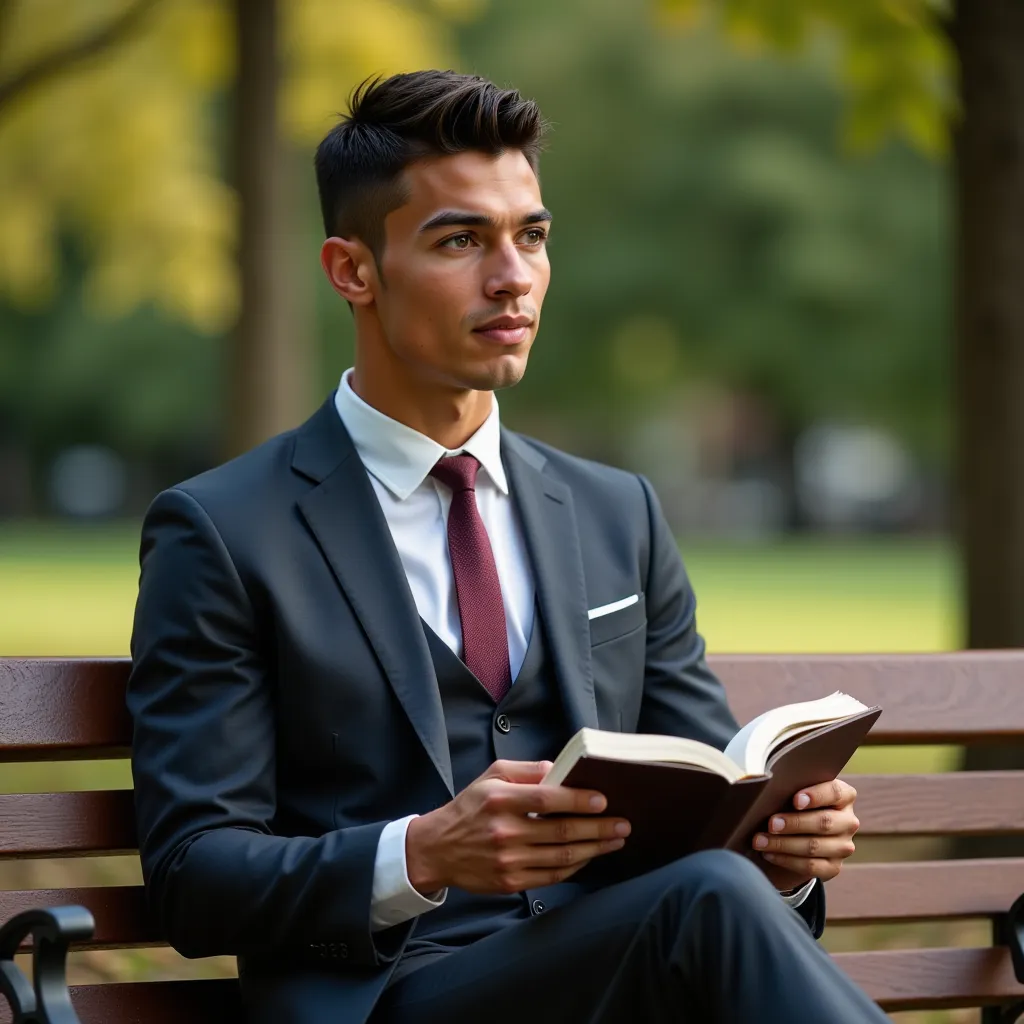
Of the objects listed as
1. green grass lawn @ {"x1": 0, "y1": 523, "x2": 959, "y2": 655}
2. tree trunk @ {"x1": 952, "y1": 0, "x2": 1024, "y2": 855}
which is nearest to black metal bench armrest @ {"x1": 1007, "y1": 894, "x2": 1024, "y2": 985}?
tree trunk @ {"x1": 952, "y1": 0, "x2": 1024, "y2": 855}

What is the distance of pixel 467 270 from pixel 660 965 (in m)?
1.36

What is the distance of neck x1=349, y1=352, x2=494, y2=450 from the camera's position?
366 cm

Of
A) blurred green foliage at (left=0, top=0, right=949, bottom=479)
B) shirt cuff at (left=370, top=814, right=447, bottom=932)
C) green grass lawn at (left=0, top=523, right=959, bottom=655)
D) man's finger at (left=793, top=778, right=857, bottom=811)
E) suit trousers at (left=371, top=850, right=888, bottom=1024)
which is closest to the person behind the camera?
suit trousers at (left=371, top=850, right=888, bottom=1024)

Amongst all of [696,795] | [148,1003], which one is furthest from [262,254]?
[696,795]

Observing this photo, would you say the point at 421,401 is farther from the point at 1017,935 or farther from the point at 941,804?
the point at 1017,935

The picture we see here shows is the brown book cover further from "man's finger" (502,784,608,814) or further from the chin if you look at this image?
the chin

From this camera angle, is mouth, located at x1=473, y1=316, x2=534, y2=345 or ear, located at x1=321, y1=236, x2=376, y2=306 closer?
mouth, located at x1=473, y1=316, x2=534, y2=345

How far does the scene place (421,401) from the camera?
3660mm

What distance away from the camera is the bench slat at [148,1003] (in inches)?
136

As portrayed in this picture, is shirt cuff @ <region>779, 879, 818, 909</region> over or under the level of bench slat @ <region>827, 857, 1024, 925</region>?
over

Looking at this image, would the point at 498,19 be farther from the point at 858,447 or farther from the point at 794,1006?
the point at 794,1006

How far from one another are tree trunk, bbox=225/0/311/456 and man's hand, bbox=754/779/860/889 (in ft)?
22.9

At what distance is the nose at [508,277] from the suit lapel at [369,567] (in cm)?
42

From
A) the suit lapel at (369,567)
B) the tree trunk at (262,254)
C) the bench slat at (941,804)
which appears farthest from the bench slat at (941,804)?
the tree trunk at (262,254)
